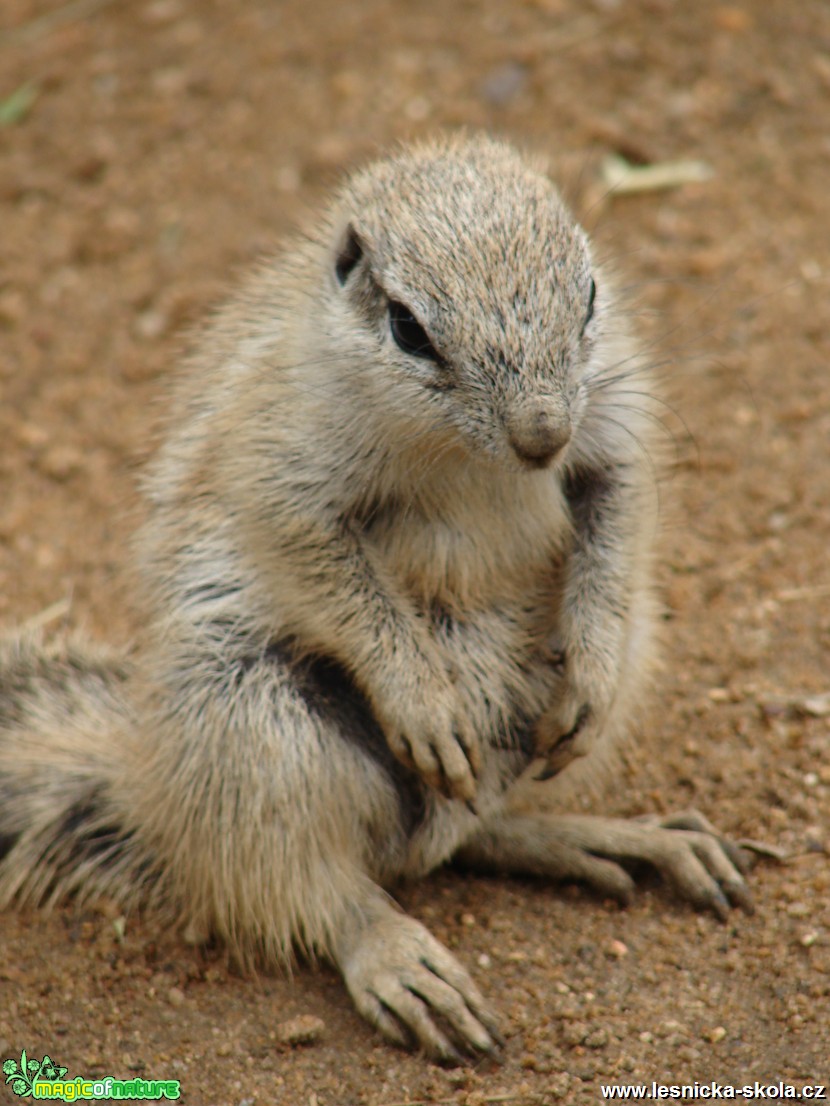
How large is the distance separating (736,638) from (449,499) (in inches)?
66.3

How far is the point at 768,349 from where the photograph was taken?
6445mm

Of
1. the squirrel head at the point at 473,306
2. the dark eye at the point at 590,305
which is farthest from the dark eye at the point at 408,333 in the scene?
the dark eye at the point at 590,305

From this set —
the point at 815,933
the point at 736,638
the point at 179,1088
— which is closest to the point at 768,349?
the point at 736,638

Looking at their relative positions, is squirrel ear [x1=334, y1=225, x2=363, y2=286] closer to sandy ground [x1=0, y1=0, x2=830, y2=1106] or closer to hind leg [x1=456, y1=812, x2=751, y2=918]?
sandy ground [x1=0, y1=0, x2=830, y2=1106]

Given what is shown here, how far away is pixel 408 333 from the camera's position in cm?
384

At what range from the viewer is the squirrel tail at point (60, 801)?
4.56m

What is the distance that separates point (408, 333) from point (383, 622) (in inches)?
32.9

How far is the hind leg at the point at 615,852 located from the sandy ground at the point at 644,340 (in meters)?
0.08

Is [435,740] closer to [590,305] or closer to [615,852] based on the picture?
[615,852]

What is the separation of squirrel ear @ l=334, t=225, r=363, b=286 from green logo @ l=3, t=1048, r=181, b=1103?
7.47 feet

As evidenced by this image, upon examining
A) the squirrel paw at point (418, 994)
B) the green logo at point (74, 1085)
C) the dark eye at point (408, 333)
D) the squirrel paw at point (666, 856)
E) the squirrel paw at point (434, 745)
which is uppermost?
the dark eye at point (408, 333)

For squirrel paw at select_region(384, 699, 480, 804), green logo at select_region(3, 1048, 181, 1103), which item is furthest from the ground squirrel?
green logo at select_region(3, 1048, 181, 1103)

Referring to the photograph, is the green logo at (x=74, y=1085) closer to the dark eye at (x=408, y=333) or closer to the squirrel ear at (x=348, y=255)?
the dark eye at (x=408, y=333)

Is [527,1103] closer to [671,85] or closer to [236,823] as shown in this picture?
[236,823]
